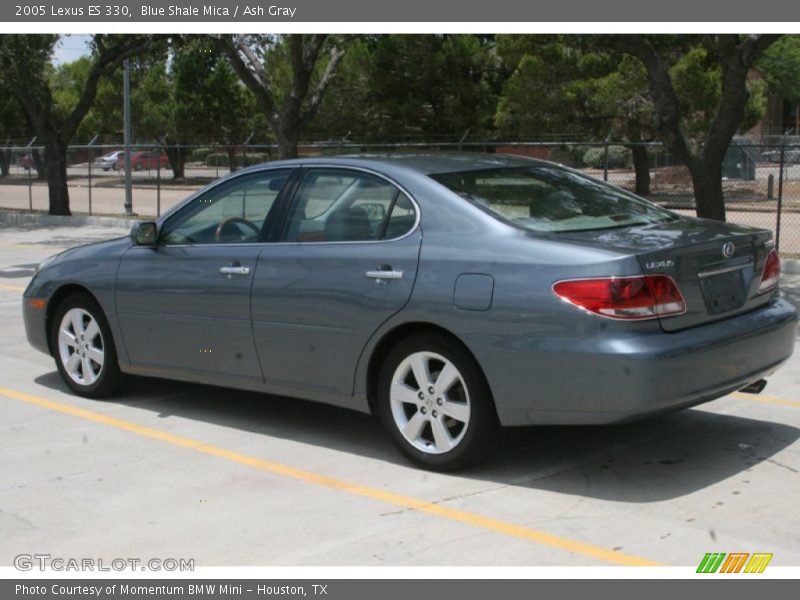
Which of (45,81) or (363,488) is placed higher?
(45,81)

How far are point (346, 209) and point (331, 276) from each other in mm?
432

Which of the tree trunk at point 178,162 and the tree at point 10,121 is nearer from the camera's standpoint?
the tree trunk at point 178,162

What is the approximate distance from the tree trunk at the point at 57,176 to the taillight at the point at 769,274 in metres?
22.3

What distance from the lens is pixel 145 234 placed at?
6.96 metres

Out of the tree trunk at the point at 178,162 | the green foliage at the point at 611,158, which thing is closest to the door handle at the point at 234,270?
the green foliage at the point at 611,158

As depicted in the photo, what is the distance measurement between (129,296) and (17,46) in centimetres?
1887

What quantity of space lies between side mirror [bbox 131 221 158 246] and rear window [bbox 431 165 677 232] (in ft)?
6.53

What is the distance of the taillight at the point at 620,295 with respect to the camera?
16.6 feet

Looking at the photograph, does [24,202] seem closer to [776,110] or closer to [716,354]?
[716,354]

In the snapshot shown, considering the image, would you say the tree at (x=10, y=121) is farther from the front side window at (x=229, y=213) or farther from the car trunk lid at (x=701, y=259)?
the car trunk lid at (x=701, y=259)

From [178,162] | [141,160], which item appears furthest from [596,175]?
[141,160]

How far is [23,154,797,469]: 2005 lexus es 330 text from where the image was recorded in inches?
203

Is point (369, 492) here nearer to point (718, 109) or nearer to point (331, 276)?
point (331, 276)
